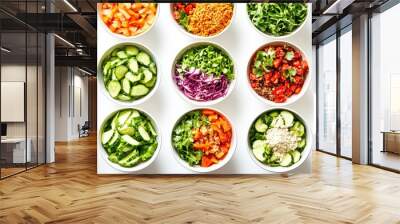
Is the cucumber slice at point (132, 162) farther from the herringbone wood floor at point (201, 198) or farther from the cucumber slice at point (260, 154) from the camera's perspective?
the cucumber slice at point (260, 154)

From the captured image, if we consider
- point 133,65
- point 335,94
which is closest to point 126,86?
point 133,65

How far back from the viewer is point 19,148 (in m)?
6.57

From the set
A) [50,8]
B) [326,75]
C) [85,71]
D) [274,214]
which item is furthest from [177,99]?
[85,71]

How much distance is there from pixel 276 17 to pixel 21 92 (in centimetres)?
428

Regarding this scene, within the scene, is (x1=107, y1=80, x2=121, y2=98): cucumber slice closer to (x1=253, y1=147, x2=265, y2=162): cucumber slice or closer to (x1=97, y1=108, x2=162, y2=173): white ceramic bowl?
(x1=97, y1=108, x2=162, y2=173): white ceramic bowl

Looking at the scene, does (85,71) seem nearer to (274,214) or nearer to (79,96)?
(79,96)

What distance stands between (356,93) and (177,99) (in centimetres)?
416

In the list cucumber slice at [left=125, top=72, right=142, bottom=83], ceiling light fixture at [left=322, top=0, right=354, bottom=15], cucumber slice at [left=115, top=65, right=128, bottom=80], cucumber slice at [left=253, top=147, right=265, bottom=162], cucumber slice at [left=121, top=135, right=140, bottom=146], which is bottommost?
cucumber slice at [left=253, top=147, right=265, bottom=162]

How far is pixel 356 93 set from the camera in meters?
7.86

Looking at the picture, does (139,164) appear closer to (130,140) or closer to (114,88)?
(130,140)

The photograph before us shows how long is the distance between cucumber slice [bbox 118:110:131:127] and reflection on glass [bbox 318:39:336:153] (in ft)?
19.5

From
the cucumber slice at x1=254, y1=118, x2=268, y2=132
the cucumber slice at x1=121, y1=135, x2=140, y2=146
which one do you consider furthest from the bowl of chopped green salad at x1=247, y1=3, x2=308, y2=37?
the cucumber slice at x1=121, y1=135, x2=140, y2=146

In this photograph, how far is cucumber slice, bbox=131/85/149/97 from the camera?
5.41 metres

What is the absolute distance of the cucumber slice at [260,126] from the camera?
5473 mm
